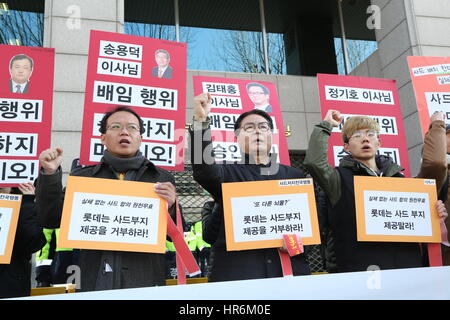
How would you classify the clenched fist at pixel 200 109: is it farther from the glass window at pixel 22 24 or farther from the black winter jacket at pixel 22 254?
the glass window at pixel 22 24

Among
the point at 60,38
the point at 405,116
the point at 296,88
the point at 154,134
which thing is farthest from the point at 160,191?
the point at 296,88

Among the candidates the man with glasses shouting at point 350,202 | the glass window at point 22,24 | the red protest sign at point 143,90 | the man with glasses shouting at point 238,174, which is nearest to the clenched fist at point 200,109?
the man with glasses shouting at point 238,174

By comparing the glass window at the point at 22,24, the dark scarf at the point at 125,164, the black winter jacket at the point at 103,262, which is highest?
the glass window at the point at 22,24

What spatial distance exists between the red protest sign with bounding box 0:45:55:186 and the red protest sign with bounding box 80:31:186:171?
28 centimetres

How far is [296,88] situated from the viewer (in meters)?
8.36

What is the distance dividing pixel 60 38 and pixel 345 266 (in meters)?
4.56

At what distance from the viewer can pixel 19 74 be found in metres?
3.11

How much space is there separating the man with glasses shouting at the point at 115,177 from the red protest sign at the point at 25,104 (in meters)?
0.58

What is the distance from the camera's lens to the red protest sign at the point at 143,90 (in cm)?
317

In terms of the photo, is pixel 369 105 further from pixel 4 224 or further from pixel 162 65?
pixel 4 224

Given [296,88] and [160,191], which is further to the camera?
[296,88]

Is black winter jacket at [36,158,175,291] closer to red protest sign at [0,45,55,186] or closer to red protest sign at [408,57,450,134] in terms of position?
red protest sign at [0,45,55,186]

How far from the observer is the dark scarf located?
8.36 feet
